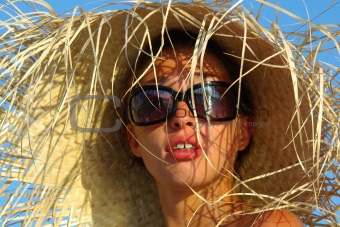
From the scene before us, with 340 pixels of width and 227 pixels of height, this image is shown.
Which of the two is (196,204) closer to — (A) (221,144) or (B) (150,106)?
(A) (221,144)

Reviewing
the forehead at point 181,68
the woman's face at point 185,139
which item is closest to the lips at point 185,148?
the woman's face at point 185,139

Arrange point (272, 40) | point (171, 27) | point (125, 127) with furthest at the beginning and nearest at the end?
point (125, 127)
point (171, 27)
point (272, 40)

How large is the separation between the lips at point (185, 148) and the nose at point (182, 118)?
0.04 m

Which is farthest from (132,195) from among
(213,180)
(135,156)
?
(213,180)

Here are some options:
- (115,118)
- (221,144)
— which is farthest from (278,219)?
(115,118)

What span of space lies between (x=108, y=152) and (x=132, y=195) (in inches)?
6.4

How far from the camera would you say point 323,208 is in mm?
2504

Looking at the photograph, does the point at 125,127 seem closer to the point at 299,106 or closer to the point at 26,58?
the point at 26,58

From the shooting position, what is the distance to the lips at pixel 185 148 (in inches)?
94.6

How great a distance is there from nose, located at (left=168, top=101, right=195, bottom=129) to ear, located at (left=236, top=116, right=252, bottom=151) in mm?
191

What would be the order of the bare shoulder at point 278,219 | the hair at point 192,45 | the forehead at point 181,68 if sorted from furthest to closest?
the hair at point 192,45, the forehead at point 181,68, the bare shoulder at point 278,219

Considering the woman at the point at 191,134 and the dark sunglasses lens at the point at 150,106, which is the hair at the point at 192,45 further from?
the dark sunglasses lens at the point at 150,106

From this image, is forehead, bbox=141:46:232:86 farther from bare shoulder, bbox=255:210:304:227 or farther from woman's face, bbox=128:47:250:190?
bare shoulder, bbox=255:210:304:227

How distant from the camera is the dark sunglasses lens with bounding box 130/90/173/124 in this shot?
2.45 m
